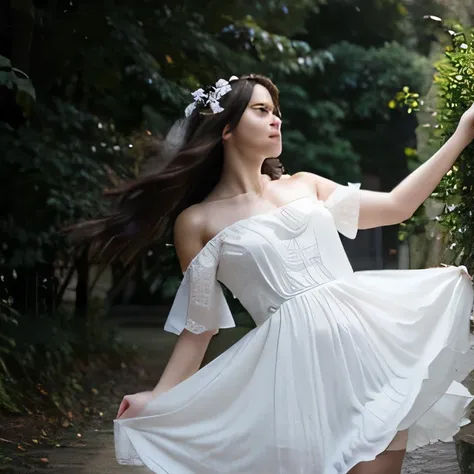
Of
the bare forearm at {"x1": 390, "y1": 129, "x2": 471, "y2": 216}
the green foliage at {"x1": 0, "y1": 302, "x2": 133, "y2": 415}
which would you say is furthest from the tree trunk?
the bare forearm at {"x1": 390, "y1": 129, "x2": 471, "y2": 216}

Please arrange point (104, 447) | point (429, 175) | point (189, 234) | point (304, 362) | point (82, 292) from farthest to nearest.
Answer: point (82, 292) → point (104, 447) → point (189, 234) → point (429, 175) → point (304, 362)

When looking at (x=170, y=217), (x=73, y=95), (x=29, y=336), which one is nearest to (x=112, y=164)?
(x=73, y=95)

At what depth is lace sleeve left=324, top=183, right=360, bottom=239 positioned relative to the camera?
2.26 m

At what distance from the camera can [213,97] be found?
2299mm

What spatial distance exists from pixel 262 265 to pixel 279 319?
14cm

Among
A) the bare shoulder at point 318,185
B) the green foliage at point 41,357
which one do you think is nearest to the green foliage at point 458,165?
the bare shoulder at point 318,185

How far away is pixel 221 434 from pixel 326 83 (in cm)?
625

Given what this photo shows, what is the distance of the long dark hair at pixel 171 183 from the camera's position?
2291mm

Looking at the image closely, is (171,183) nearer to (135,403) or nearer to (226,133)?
(226,133)

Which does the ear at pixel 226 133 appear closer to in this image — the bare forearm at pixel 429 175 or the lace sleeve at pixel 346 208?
the lace sleeve at pixel 346 208

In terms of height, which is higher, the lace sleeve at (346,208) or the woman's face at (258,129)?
the woman's face at (258,129)

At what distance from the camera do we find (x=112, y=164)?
616 centimetres

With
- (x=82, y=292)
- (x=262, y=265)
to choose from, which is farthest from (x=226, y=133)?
(x=82, y=292)

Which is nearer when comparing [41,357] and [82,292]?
[41,357]
